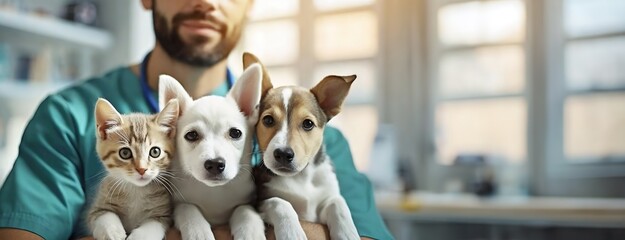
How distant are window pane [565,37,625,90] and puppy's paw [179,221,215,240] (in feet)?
7.66

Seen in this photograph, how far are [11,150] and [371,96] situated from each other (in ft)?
5.12

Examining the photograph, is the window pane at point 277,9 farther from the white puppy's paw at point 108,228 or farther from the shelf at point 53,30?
the white puppy's paw at point 108,228

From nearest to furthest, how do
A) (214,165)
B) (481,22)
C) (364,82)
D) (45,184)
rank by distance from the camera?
(214,165) < (45,184) < (481,22) < (364,82)

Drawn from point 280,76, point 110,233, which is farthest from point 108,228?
point 280,76

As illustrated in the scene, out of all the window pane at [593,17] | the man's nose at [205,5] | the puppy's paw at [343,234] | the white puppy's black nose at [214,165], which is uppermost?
the window pane at [593,17]

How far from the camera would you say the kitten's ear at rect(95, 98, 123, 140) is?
0.57m

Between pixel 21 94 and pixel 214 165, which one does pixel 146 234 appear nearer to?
pixel 214 165

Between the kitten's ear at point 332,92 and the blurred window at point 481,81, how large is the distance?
2231 mm

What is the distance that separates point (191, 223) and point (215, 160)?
0.23ft

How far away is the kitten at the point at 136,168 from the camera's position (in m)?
0.57

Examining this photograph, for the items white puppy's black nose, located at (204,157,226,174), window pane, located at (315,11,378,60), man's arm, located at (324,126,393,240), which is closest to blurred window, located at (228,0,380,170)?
window pane, located at (315,11,378,60)

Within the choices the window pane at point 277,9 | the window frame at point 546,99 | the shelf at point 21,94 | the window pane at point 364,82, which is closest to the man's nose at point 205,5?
the window pane at point 277,9

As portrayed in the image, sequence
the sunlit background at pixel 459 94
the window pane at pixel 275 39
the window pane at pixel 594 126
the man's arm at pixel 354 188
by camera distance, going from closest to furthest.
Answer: the man's arm at pixel 354 188 → the window pane at pixel 275 39 → the sunlit background at pixel 459 94 → the window pane at pixel 594 126

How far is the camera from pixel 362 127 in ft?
9.33
